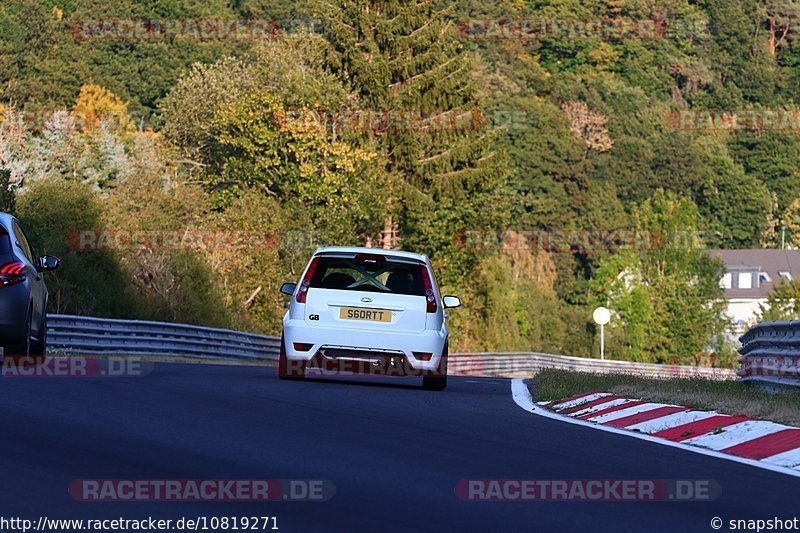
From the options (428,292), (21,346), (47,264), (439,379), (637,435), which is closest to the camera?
(637,435)

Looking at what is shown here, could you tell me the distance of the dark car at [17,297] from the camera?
54.5 feet

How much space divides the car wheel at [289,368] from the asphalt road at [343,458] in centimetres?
257

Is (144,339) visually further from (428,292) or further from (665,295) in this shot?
(665,295)

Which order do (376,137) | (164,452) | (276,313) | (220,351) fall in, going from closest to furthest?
(164,452) < (220,351) < (276,313) < (376,137)

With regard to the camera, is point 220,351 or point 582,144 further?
point 582,144

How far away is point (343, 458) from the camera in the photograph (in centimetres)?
966

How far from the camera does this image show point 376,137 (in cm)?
7094

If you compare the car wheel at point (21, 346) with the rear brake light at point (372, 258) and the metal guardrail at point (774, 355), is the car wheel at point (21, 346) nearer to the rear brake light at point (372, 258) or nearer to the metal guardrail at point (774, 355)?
the rear brake light at point (372, 258)

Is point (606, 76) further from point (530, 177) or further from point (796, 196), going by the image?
point (530, 177)

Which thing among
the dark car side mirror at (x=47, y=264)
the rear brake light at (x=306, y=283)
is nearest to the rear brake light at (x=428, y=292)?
the rear brake light at (x=306, y=283)

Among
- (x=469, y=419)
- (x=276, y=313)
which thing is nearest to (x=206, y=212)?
(x=276, y=313)

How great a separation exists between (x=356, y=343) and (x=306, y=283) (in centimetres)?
94

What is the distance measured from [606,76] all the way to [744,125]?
569 inches

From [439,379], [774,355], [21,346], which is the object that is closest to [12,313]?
[21,346]
